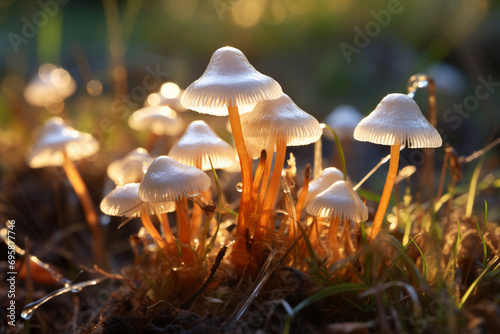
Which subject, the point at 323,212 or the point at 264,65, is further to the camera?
the point at 264,65

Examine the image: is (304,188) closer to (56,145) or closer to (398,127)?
(398,127)

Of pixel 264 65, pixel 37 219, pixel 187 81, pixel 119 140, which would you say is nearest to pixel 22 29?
pixel 187 81

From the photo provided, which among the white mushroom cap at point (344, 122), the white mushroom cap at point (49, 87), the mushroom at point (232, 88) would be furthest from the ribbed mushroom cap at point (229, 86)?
the white mushroom cap at point (49, 87)

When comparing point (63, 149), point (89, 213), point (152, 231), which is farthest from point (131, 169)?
point (89, 213)

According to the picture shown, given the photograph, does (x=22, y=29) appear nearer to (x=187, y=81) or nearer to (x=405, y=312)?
(x=187, y=81)

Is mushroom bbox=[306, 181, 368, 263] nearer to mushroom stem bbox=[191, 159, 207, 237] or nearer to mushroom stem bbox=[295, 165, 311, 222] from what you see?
mushroom stem bbox=[295, 165, 311, 222]

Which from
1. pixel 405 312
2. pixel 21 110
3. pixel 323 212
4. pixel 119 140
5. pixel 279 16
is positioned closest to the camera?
pixel 405 312

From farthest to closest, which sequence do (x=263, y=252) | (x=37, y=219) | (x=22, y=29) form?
1. (x=22, y=29)
2. (x=37, y=219)
3. (x=263, y=252)
